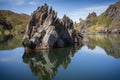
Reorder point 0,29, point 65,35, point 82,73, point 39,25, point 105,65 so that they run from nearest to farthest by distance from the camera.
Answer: point 82,73 < point 105,65 < point 39,25 < point 65,35 < point 0,29

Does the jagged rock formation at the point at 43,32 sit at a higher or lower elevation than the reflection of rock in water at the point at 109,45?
higher

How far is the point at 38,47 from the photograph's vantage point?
2387 inches

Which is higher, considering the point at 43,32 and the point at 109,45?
the point at 43,32

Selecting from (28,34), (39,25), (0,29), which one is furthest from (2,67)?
(0,29)

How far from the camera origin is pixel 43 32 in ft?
204

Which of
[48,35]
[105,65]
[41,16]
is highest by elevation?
[41,16]

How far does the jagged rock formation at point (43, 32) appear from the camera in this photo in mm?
60375

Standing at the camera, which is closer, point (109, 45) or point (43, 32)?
point (43, 32)

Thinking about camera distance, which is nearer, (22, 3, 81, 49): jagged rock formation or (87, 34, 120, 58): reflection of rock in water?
(87, 34, 120, 58): reflection of rock in water

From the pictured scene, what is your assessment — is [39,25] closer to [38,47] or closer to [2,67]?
[38,47]

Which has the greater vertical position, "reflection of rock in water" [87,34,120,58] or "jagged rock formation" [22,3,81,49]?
"jagged rock formation" [22,3,81,49]

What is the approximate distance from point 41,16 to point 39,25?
4010mm

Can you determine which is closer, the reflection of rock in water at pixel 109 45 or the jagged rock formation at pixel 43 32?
the reflection of rock in water at pixel 109 45

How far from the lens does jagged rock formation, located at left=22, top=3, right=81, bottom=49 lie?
60.4 m
